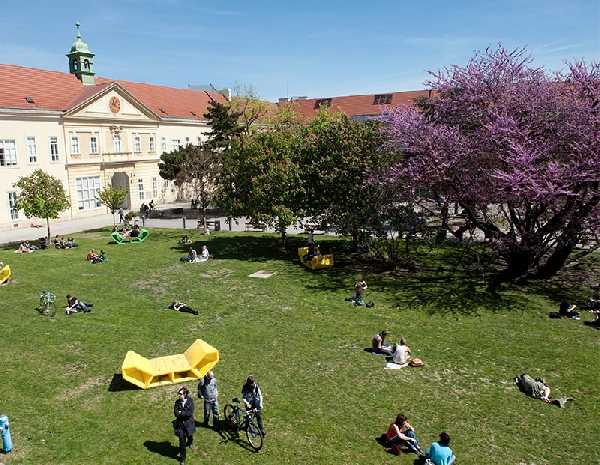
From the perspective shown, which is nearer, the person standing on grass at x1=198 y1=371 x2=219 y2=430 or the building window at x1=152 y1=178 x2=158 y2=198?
the person standing on grass at x1=198 y1=371 x2=219 y2=430

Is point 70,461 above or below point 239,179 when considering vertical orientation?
below

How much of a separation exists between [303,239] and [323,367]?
20.2 m

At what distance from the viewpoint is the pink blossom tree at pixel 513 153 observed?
64.7ft

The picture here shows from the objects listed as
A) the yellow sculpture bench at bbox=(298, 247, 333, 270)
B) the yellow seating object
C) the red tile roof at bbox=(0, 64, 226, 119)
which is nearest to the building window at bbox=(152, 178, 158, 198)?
the red tile roof at bbox=(0, 64, 226, 119)

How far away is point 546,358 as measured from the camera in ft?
49.7

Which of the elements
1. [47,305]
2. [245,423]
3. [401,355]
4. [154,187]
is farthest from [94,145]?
[245,423]

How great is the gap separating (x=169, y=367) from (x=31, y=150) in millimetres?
32638

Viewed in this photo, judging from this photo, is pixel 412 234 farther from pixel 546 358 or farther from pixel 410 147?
pixel 546 358

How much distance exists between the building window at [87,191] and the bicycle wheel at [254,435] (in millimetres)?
37713

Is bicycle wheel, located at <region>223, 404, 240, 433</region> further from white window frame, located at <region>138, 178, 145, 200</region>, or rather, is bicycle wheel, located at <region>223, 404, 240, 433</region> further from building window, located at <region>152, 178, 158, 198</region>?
building window, located at <region>152, 178, 158, 198</region>

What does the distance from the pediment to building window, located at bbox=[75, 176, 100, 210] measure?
18.2 feet

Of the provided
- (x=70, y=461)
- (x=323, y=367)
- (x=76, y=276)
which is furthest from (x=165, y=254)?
(x=70, y=461)

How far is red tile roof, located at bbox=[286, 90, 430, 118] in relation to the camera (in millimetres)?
74500

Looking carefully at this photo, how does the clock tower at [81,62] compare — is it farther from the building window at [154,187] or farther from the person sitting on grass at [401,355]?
the person sitting on grass at [401,355]
